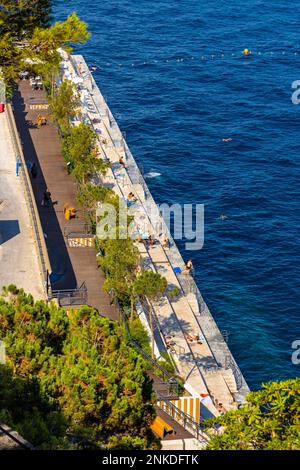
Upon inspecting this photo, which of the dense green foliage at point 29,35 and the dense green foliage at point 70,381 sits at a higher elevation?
the dense green foliage at point 29,35

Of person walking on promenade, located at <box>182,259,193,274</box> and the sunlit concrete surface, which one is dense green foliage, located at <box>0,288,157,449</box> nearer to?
the sunlit concrete surface

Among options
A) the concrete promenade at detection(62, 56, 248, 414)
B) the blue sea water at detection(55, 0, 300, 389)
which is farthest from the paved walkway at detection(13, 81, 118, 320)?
the blue sea water at detection(55, 0, 300, 389)

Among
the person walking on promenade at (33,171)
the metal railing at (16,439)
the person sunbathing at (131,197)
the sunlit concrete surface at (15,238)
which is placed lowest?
the metal railing at (16,439)

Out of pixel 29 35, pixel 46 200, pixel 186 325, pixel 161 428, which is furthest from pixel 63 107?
pixel 161 428

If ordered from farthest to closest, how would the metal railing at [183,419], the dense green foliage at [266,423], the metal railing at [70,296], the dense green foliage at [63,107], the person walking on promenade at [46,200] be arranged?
the dense green foliage at [63,107] → the person walking on promenade at [46,200] → the metal railing at [70,296] → the metal railing at [183,419] → the dense green foliage at [266,423]

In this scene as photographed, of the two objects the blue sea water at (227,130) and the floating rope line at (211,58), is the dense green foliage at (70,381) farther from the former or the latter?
the floating rope line at (211,58)

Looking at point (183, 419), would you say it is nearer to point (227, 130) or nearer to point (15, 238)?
point (15, 238)

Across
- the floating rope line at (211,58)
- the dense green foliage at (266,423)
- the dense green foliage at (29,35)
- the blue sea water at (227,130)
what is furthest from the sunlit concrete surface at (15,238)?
the floating rope line at (211,58)
